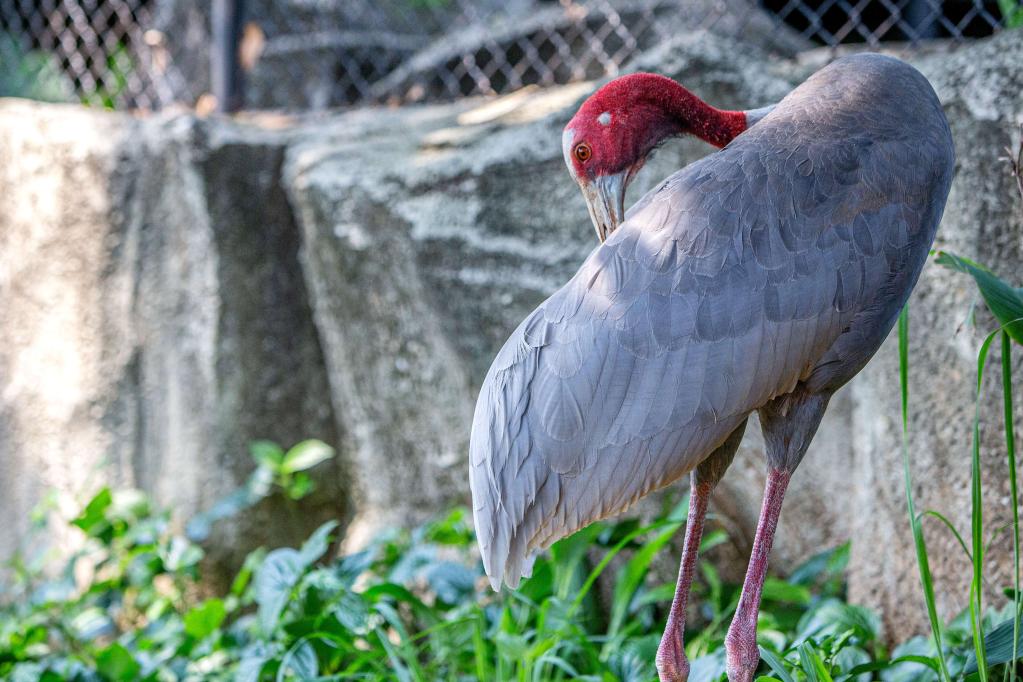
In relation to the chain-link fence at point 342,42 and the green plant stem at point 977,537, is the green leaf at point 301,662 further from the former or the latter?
the chain-link fence at point 342,42

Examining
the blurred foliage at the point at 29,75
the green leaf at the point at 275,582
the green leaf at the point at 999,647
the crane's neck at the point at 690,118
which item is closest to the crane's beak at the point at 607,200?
the crane's neck at the point at 690,118

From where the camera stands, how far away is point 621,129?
217cm

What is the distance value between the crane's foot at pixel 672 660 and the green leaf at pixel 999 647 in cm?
55

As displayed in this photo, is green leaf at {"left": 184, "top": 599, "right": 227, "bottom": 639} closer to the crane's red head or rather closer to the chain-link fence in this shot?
the crane's red head

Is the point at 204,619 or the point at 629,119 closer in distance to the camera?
the point at 629,119

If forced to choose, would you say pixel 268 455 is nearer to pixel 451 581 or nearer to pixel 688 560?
pixel 451 581

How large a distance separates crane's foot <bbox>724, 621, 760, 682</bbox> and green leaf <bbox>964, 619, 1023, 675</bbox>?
1.58 ft

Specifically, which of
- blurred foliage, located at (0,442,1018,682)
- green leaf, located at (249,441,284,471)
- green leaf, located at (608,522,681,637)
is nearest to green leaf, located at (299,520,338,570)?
blurred foliage, located at (0,442,1018,682)

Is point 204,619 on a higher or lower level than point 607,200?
lower

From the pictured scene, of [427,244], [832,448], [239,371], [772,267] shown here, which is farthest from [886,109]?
[239,371]

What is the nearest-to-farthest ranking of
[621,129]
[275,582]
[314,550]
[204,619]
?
[621,129]
[275,582]
[314,550]
[204,619]

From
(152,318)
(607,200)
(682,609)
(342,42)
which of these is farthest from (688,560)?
(342,42)

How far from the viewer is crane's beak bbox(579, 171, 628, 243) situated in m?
2.20

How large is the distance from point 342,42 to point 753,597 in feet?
12.1
